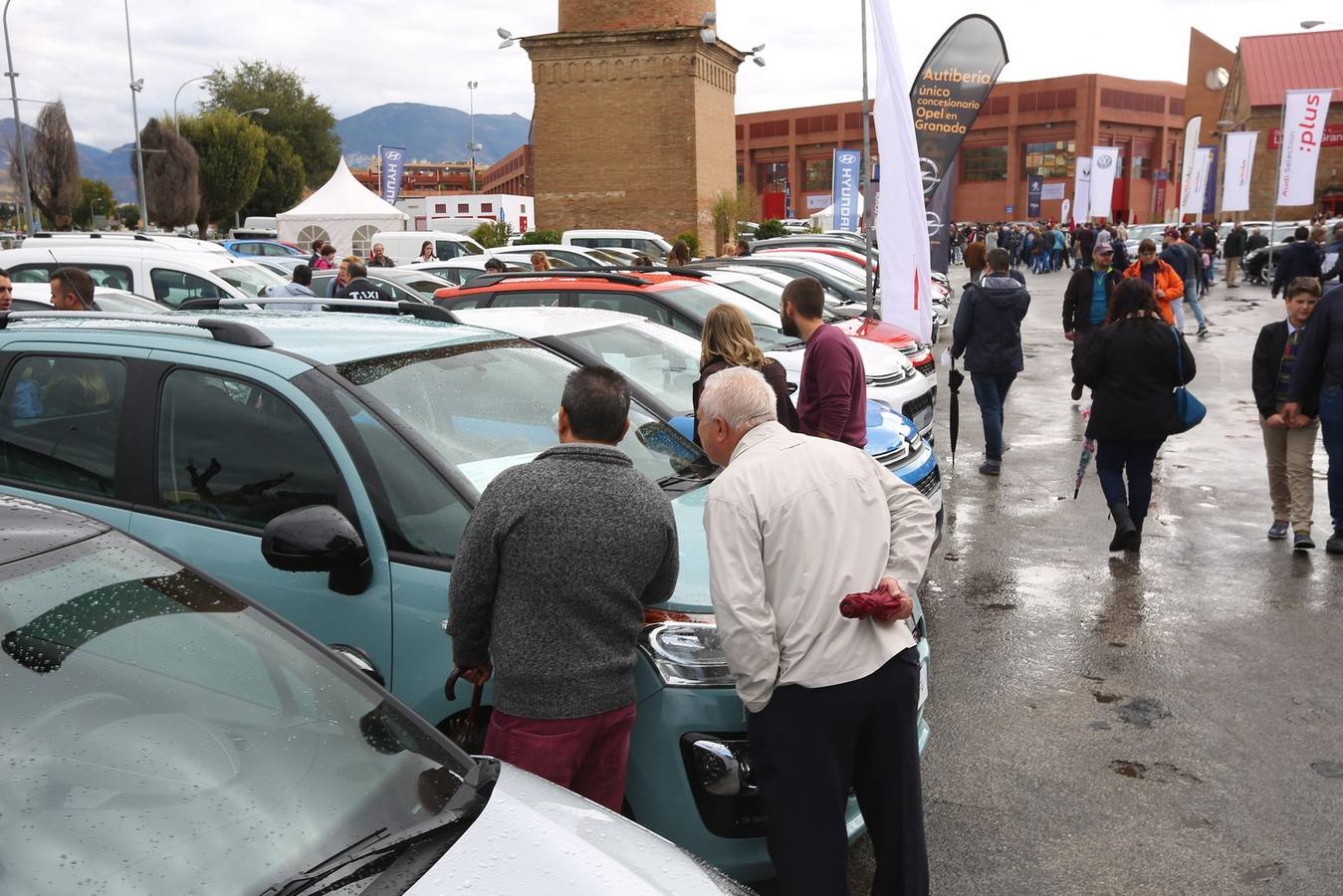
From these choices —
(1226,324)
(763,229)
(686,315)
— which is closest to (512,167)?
(763,229)

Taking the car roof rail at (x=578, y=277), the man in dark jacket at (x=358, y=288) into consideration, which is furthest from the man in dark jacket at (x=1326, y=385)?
the man in dark jacket at (x=358, y=288)

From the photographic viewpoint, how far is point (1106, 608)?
6.62 metres

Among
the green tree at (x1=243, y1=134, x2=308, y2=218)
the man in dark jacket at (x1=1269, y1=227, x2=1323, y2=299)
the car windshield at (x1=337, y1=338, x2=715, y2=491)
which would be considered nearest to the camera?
the car windshield at (x1=337, y1=338, x2=715, y2=491)

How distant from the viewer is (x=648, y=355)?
708 centimetres

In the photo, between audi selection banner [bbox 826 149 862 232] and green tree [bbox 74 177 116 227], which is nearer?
audi selection banner [bbox 826 149 862 232]

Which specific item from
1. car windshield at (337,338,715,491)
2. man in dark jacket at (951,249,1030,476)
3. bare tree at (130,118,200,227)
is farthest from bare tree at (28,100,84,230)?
car windshield at (337,338,715,491)

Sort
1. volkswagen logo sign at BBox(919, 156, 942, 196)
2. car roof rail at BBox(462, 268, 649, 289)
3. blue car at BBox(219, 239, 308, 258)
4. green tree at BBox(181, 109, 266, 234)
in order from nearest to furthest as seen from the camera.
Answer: car roof rail at BBox(462, 268, 649, 289) → volkswagen logo sign at BBox(919, 156, 942, 196) → blue car at BBox(219, 239, 308, 258) → green tree at BBox(181, 109, 266, 234)

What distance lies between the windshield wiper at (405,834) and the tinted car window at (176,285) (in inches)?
500

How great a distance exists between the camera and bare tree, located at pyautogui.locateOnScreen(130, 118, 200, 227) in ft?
193

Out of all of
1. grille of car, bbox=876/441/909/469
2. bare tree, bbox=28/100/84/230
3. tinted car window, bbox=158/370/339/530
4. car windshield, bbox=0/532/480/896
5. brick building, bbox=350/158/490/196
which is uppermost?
brick building, bbox=350/158/490/196

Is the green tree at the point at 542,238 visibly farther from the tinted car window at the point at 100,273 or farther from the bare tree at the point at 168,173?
the bare tree at the point at 168,173

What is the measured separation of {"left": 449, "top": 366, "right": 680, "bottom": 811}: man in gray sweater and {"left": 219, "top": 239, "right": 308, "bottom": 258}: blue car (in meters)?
29.8

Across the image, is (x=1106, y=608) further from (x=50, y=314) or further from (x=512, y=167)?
A: (x=512, y=167)

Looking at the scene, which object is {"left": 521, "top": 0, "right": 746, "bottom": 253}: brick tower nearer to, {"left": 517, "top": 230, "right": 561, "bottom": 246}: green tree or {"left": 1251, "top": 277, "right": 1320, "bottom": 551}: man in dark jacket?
{"left": 517, "top": 230, "right": 561, "bottom": 246}: green tree
